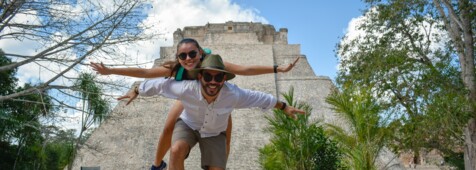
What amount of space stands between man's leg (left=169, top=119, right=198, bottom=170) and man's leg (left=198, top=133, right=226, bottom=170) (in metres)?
0.10

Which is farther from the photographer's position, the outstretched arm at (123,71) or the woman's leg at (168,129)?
the woman's leg at (168,129)

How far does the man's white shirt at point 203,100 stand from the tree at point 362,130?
13.2 feet

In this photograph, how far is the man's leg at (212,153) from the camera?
11.5 ft

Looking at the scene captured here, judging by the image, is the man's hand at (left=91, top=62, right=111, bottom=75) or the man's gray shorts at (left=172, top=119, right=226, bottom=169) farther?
the man's gray shorts at (left=172, top=119, right=226, bottom=169)

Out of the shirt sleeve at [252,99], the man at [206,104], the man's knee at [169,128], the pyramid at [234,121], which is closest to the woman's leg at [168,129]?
the man's knee at [169,128]

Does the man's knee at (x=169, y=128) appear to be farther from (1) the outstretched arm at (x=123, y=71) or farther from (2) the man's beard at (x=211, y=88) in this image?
(2) the man's beard at (x=211, y=88)

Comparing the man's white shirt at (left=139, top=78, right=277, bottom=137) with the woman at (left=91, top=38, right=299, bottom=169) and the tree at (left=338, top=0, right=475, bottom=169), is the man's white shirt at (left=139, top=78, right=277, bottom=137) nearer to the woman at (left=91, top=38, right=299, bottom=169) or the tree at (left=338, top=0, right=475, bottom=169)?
the woman at (left=91, top=38, right=299, bottom=169)

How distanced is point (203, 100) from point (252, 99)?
1.34 ft

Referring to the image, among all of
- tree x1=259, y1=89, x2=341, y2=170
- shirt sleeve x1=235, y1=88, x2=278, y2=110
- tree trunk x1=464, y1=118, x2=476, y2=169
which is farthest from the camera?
tree trunk x1=464, y1=118, x2=476, y2=169

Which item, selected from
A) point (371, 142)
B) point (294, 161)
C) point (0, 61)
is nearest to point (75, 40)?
point (294, 161)

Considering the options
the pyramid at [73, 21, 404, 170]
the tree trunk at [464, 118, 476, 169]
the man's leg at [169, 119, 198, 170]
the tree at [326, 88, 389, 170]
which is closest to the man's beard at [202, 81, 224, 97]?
the man's leg at [169, 119, 198, 170]

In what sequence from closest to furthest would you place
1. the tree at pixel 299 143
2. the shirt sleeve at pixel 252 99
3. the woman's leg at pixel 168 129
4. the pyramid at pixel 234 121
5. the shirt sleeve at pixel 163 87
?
the shirt sleeve at pixel 163 87
the shirt sleeve at pixel 252 99
the woman's leg at pixel 168 129
the tree at pixel 299 143
the pyramid at pixel 234 121

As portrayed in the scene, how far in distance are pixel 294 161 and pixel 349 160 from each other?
159 cm

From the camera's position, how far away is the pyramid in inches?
733
